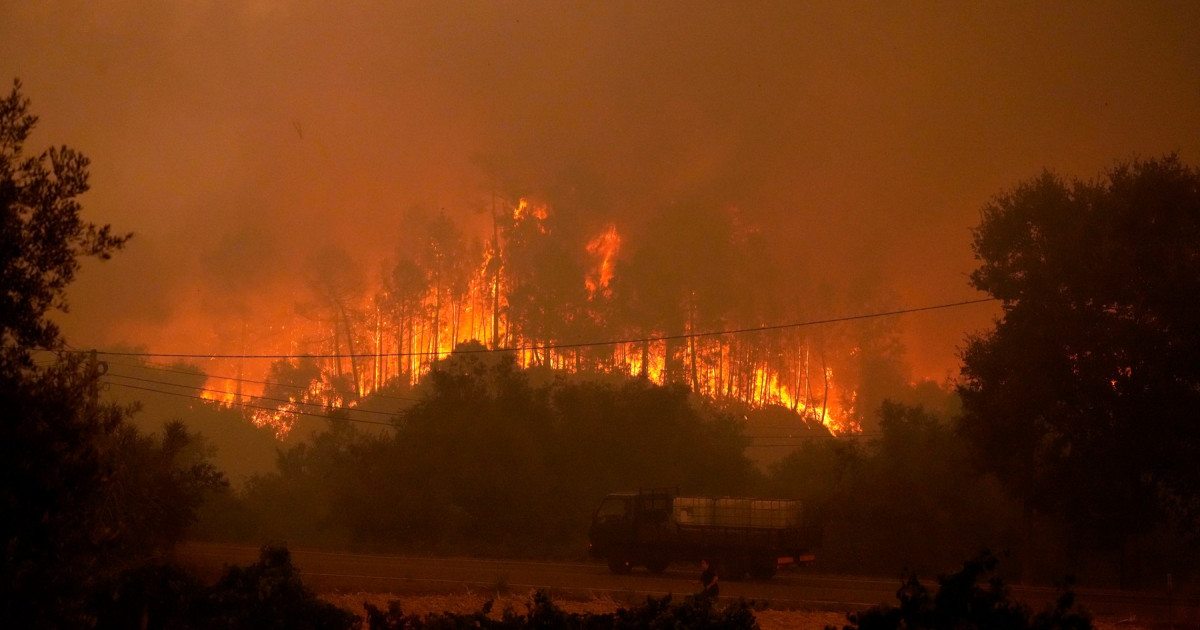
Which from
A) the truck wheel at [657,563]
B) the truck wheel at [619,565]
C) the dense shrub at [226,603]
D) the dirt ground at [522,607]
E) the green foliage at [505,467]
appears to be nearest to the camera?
the dense shrub at [226,603]

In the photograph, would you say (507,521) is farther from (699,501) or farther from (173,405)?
(173,405)

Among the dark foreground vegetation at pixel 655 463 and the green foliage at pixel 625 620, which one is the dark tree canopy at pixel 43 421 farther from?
the green foliage at pixel 625 620

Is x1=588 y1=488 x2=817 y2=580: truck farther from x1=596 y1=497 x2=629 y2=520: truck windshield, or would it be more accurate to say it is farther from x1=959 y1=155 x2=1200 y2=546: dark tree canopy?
x1=959 y1=155 x2=1200 y2=546: dark tree canopy

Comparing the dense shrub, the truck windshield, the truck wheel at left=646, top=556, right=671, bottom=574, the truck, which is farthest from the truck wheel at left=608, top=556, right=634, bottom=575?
the dense shrub

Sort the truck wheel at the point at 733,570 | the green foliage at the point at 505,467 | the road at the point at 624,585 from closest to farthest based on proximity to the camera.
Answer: the road at the point at 624,585 → the truck wheel at the point at 733,570 → the green foliage at the point at 505,467

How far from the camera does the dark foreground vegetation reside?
9.05m

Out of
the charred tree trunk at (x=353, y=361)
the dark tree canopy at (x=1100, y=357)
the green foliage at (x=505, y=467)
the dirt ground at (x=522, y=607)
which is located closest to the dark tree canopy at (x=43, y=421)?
the dirt ground at (x=522, y=607)

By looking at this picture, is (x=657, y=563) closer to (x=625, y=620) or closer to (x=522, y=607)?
(x=522, y=607)

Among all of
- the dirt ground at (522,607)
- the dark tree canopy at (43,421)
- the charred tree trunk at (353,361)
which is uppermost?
the charred tree trunk at (353,361)

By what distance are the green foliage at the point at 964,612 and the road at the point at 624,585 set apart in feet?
41.3

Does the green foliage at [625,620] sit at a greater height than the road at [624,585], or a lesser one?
greater

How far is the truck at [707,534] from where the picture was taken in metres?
29.1

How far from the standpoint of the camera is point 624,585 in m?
26.6

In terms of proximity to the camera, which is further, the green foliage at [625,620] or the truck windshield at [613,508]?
the truck windshield at [613,508]
